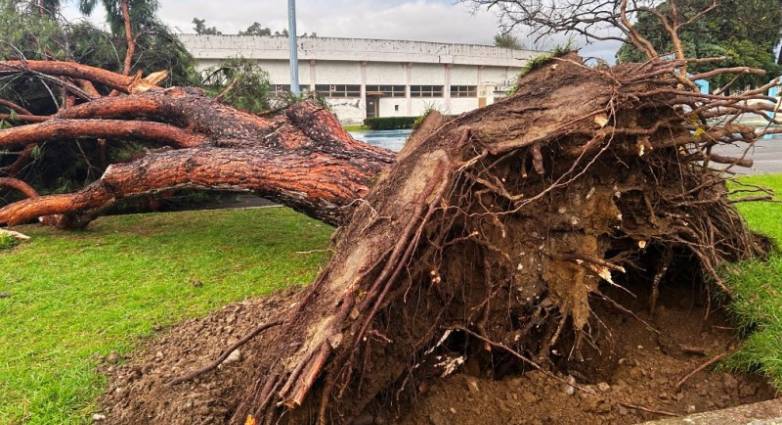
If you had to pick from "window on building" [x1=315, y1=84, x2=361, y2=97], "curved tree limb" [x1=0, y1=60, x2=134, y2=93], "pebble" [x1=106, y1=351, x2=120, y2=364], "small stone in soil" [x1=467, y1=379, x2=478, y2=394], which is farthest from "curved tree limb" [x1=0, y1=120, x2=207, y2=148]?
"window on building" [x1=315, y1=84, x2=361, y2=97]

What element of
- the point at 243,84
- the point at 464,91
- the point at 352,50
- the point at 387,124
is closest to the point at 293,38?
the point at 243,84

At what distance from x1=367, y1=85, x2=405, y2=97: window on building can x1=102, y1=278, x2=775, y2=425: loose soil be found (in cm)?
3294

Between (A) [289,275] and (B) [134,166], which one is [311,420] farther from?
(B) [134,166]

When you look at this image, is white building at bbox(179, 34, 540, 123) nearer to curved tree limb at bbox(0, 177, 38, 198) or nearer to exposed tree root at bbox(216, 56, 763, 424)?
curved tree limb at bbox(0, 177, 38, 198)

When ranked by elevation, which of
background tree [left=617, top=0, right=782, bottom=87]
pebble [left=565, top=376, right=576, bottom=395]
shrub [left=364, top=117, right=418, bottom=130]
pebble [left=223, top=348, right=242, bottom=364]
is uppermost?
background tree [left=617, top=0, right=782, bottom=87]

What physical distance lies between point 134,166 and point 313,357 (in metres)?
4.40

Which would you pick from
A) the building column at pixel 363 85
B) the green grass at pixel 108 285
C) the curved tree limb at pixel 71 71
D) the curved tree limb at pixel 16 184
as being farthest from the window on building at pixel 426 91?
the curved tree limb at pixel 16 184

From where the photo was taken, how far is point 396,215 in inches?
99.8

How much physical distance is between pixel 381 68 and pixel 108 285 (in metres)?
32.7

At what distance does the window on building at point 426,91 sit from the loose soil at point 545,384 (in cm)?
3518

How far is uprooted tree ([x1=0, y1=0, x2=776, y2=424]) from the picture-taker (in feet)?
7.39

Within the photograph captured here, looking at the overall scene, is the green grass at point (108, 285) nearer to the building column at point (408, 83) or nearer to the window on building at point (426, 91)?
the building column at point (408, 83)

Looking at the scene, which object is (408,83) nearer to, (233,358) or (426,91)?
(426,91)

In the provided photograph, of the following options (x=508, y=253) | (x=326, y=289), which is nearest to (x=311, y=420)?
(x=326, y=289)
